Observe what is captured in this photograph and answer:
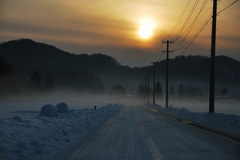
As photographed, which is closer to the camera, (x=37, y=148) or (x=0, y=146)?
(x=0, y=146)

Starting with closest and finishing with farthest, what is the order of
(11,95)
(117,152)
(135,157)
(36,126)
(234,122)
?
(135,157), (117,152), (36,126), (234,122), (11,95)

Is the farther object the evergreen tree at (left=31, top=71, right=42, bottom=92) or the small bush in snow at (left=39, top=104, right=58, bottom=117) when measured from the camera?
the evergreen tree at (left=31, top=71, right=42, bottom=92)

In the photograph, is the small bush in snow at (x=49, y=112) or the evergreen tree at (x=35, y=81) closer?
the small bush in snow at (x=49, y=112)

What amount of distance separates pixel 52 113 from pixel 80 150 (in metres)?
13.5

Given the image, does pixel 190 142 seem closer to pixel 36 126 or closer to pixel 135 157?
pixel 135 157

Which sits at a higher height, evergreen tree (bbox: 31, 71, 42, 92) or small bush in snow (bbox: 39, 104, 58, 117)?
evergreen tree (bbox: 31, 71, 42, 92)

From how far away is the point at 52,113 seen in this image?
23531 mm

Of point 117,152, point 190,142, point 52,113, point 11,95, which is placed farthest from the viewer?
point 11,95

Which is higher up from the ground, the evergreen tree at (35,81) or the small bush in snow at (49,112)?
the evergreen tree at (35,81)

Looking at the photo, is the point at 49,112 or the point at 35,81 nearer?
Answer: the point at 49,112

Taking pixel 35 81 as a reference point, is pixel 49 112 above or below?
below

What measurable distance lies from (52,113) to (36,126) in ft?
29.5

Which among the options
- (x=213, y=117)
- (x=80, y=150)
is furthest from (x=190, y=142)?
(x=213, y=117)

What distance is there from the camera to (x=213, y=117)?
2473 centimetres
